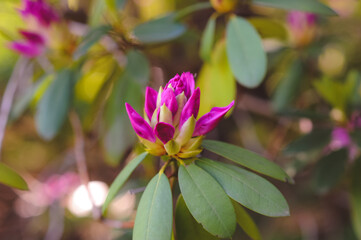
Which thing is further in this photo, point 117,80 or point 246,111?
point 246,111

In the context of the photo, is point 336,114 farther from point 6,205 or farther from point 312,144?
point 6,205

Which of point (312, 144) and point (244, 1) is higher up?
point (244, 1)

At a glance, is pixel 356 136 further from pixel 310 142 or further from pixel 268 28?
pixel 268 28

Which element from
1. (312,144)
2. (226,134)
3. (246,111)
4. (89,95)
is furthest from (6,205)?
(312,144)

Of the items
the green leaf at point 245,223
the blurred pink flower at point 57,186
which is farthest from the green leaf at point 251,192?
the blurred pink flower at point 57,186

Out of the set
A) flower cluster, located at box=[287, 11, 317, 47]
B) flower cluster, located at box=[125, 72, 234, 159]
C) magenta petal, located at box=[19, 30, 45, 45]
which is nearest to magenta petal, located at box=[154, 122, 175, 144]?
flower cluster, located at box=[125, 72, 234, 159]
